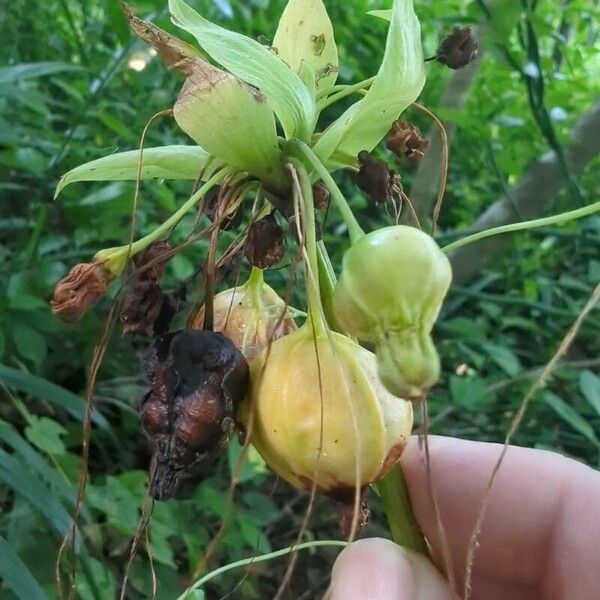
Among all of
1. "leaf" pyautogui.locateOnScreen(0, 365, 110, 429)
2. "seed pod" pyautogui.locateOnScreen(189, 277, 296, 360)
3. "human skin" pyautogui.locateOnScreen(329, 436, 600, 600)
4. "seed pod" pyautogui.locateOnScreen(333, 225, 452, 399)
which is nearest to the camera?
"seed pod" pyautogui.locateOnScreen(333, 225, 452, 399)

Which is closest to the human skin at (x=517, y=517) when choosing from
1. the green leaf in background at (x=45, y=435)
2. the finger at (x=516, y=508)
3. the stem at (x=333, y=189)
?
the finger at (x=516, y=508)

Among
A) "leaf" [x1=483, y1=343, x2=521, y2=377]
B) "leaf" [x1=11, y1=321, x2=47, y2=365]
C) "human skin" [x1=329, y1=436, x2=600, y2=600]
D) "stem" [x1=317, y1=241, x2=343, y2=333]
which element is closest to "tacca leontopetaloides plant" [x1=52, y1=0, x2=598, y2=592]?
"stem" [x1=317, y1=241, x2=343, y2=333]

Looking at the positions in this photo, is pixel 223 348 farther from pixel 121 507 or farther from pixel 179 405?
pixel 121 507

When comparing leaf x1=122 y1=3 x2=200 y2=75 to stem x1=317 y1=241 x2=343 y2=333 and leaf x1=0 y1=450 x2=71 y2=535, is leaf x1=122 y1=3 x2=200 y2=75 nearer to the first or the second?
stem x1=317 y1=241 x2=343 y2=333

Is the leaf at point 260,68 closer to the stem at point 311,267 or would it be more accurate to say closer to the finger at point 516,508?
the stem at point 311,267

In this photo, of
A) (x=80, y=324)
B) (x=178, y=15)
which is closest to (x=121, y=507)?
(x=80, y=324)

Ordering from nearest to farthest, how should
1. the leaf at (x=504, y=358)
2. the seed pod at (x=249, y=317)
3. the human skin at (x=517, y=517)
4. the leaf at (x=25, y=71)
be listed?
the seed pod at (x=249, y=317)
the human skin at (x=517, y=517)
the leaf at (x=25, y=71)
the leaf at (x=504, y=358)
